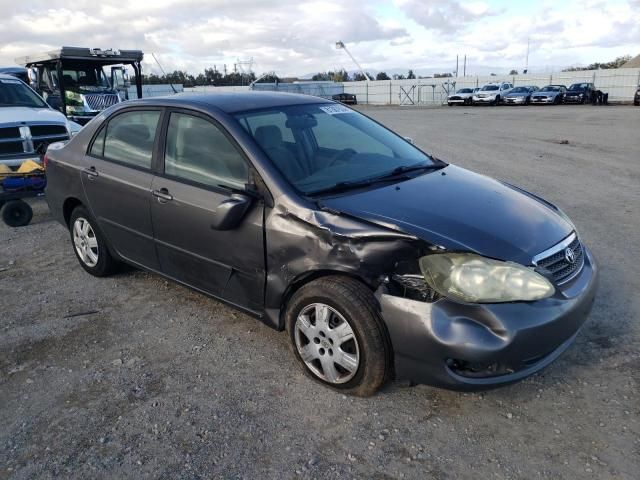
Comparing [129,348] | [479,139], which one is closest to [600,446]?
[129,348]

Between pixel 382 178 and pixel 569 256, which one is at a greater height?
pixel 382 178

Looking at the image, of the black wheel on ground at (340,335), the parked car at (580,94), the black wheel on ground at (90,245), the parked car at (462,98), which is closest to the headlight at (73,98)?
the black wheel on ground at (90,245)

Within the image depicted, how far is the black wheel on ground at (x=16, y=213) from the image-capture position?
6.79 meters

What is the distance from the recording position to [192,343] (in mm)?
3754

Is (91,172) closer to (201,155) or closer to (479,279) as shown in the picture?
(201,155)

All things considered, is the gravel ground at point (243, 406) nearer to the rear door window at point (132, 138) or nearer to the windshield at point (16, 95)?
the rear door window at point (132, 138)

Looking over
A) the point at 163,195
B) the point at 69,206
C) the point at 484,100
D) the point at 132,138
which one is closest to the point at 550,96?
the point at 484,100

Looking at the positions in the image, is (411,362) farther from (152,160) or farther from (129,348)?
(152,160)

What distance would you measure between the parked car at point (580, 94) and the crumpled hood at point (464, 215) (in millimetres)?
36669

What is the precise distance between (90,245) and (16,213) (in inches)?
109

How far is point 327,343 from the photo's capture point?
3053 millimetres

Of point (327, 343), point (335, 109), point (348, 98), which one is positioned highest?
point (335, 109)

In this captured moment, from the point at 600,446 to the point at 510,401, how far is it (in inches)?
19.9

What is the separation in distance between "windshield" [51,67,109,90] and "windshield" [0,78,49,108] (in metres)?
5.86
